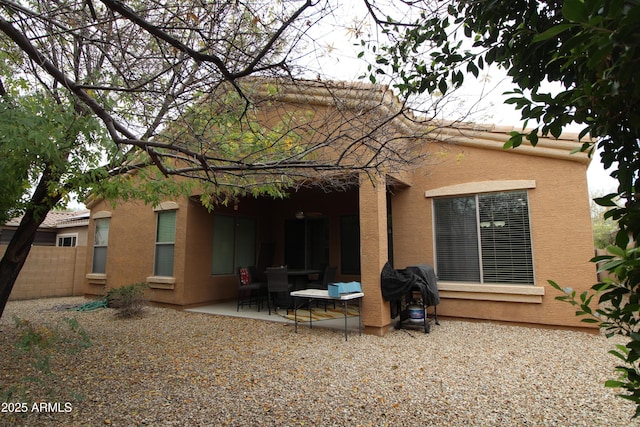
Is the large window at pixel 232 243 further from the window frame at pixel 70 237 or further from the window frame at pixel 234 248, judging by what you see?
the window frame at pixel 70 237

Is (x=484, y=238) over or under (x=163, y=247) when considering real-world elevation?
Answer: over

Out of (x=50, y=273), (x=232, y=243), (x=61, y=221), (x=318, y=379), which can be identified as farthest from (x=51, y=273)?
(x=318, y=379)

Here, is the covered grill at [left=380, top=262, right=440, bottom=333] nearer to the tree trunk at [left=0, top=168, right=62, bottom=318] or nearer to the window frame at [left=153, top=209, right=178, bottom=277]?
the tree trunk at [left=0, top=168, right=62, bottom=318]

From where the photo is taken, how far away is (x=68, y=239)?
615 inches

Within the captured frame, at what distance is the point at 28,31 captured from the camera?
3.99 metres

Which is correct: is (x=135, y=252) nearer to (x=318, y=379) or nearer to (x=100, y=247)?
(x=100, y=247)

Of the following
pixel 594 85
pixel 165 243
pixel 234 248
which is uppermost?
pixel 594 85

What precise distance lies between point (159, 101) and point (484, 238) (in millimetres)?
5842

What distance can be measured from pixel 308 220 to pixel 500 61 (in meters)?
8.58

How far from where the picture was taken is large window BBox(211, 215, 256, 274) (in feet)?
30.1

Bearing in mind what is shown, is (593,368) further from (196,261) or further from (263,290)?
(196,261)

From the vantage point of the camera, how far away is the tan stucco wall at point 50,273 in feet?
36.3

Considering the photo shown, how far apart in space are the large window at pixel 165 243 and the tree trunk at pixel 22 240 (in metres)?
3.47

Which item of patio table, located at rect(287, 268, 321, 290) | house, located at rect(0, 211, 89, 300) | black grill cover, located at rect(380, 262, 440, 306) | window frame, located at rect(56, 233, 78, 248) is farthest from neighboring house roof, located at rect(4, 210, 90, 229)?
black grill cover, located at rect(380, 262, 440, 306)
